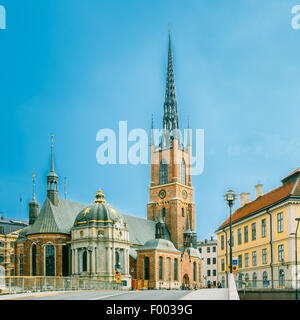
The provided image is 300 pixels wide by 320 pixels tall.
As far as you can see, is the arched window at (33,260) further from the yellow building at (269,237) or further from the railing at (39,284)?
the yellow building at (269,237)

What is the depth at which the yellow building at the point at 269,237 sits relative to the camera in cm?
4209

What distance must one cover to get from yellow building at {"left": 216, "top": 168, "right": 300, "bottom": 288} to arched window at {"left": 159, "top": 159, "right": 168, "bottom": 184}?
52.4 metres

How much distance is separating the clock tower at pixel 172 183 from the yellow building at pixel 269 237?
158 ft

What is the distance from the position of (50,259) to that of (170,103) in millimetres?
53799

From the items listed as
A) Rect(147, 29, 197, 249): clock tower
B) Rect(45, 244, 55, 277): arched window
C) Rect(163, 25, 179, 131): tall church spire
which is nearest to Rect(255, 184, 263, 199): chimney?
Rect(45, 244, 55, 277): arched window

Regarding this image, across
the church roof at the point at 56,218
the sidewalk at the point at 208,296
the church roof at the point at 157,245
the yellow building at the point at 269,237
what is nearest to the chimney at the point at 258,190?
the yellow building at the point at 269,237

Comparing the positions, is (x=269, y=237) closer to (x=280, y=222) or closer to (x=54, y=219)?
(x=280, y=222)

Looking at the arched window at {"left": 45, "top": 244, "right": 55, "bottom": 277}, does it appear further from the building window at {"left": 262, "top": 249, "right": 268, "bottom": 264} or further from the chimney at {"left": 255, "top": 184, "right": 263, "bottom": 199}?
the building window at {"left": 262, "top": 249, "right": 268, "bottom": 264}

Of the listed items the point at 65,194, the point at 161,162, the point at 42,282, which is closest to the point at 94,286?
the point at 42,282

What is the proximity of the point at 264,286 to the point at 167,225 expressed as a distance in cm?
6802

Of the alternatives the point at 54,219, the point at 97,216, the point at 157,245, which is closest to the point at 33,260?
the point at 54,219

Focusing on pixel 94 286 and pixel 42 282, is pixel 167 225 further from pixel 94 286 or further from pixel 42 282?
pixel 42 282

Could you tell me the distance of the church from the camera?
76438 millimetres

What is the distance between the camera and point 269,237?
46281 mm
